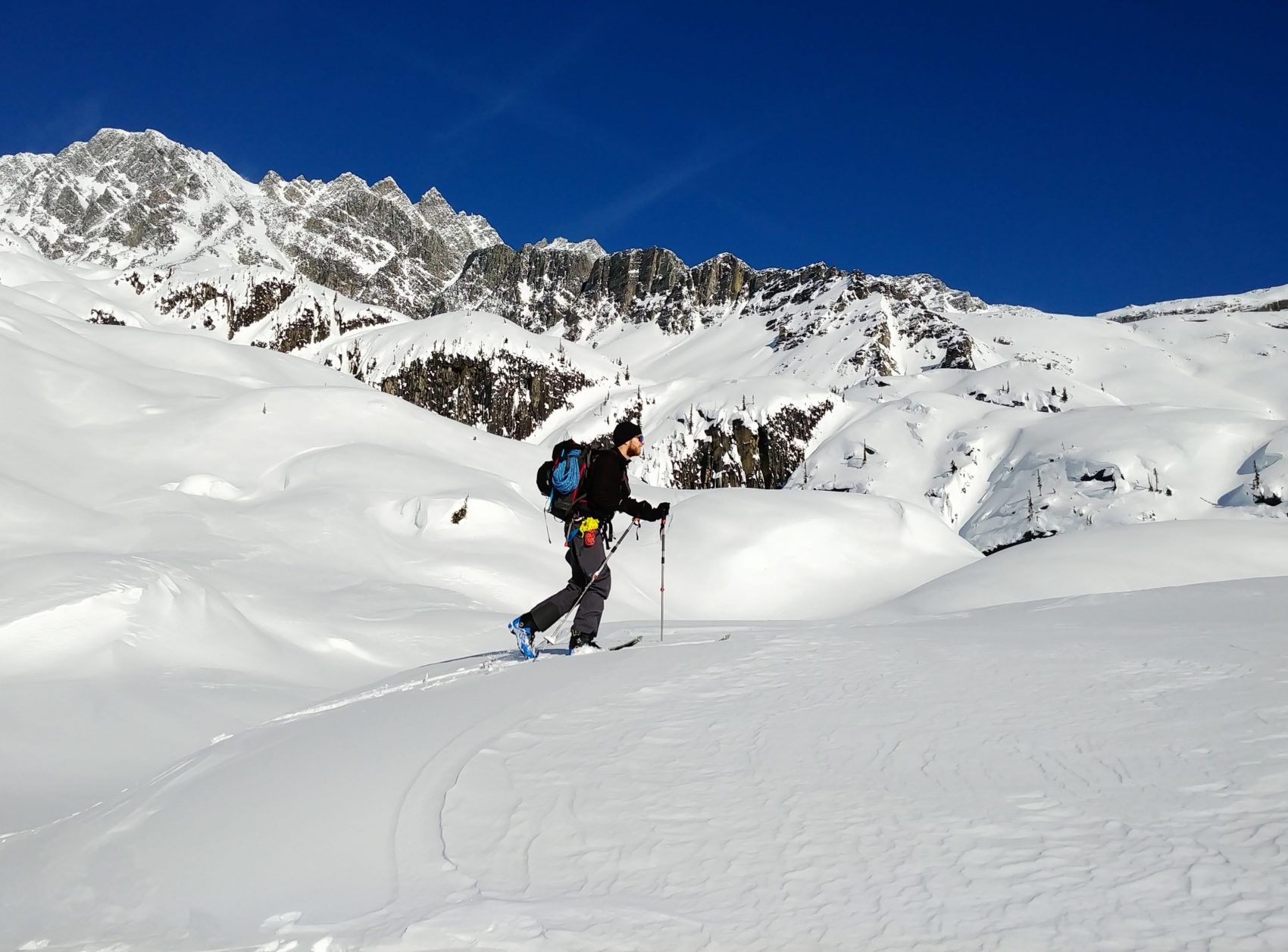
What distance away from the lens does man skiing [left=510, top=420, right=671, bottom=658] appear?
303 inches

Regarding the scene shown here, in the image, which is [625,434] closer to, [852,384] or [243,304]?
[852,384]

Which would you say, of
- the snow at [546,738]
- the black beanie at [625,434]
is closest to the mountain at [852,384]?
the snow at [546,738]

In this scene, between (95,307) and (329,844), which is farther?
(95,307)

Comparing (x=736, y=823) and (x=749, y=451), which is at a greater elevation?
(x=749, y=451)

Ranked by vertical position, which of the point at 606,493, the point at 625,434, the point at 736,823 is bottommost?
Answer: the point at 736,823

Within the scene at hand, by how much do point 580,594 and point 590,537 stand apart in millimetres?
610

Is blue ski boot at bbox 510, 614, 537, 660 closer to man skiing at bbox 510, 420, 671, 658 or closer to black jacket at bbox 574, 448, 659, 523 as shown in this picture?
man skiing at bbox 510, 420, 671, 658

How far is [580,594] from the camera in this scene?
25.8 ft

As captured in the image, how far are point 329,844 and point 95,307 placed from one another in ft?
299

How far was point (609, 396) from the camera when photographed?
107500 millimetres

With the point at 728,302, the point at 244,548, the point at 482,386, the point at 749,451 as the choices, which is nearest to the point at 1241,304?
the point at 728,302

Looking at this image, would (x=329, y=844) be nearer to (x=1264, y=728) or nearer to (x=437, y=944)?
(x=437, y=944)

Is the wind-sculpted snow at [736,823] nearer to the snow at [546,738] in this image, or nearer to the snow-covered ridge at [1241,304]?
Answer: the snow at [546,738]

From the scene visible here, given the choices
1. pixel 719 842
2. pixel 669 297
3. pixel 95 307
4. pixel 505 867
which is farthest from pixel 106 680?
pixel 669 297
